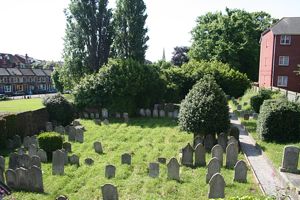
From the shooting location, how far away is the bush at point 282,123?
634 inches

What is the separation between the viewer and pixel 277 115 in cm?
1619

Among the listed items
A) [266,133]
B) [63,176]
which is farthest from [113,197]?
[266,133]

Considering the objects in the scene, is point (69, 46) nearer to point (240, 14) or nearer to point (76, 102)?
point (76, 102)

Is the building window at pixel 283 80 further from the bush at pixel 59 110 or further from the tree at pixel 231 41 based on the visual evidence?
the bush at pixel 59 110

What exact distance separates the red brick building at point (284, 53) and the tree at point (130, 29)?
1662 cm

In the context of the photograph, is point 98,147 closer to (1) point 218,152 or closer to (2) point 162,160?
(2) point 162,160

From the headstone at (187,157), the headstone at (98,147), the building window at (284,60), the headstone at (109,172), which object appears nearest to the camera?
the headstone at (109,172)

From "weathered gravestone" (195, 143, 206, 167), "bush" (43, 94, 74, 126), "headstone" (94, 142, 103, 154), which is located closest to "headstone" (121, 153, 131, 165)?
"headstone" (94, 142, 103, 154)

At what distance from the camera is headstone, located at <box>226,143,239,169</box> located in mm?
13664

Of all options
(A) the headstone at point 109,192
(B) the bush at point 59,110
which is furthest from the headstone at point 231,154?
(B) the bush at point 59,110

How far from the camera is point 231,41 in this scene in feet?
173

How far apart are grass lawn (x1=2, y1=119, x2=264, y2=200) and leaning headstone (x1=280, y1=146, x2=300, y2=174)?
1.32 meters

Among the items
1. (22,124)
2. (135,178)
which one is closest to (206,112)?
(135,178)

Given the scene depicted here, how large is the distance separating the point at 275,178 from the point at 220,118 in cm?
507
